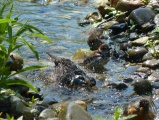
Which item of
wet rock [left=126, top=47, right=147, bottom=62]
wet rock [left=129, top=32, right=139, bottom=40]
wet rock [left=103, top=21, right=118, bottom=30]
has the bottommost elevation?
wet rock [left=103, top=21, right=118, bottom=30]

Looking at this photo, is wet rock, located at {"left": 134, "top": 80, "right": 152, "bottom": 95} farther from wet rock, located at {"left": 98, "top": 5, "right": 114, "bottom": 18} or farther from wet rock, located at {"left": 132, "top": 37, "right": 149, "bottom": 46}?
wet rock, located at {"left": 98, "top": 5, "right": 114, "bottom": 18}

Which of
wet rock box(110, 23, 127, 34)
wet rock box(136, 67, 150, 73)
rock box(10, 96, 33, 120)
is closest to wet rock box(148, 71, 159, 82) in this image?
wet rock box(136, 67, 150, 73)

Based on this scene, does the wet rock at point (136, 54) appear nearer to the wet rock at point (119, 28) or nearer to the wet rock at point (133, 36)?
the wet rock at point (133, 36)

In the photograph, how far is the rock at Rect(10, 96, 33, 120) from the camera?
4.55 m

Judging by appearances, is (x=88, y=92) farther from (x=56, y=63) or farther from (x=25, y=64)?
(x=25, y=64)

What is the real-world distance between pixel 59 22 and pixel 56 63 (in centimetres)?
324

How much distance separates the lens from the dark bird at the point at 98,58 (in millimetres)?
7227

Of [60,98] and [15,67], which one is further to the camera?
[15,67]

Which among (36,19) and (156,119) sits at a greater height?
(156,119)

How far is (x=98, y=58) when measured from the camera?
742 centimetres

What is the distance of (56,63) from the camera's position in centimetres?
671

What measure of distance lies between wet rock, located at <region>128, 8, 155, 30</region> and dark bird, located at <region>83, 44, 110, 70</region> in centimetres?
138

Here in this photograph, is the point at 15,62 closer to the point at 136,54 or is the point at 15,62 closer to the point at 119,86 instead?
the point at 119,86

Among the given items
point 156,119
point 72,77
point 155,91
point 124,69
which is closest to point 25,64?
point 72,77
